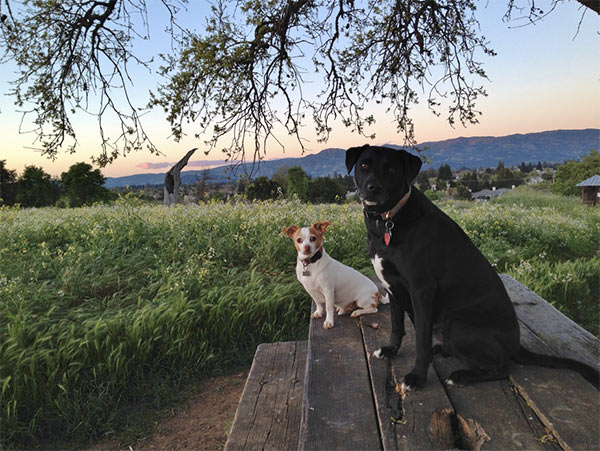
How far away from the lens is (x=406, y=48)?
568cm

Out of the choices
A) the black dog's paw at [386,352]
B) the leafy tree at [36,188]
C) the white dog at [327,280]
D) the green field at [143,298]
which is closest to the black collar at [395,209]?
the black dog's paw at [386,352]

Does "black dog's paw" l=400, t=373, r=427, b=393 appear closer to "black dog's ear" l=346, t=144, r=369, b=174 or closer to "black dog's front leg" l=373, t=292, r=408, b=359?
"black dog's front leg" l=373, t=292, r=408, b=359

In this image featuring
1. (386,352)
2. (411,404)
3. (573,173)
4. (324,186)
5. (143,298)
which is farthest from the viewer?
(324,186)

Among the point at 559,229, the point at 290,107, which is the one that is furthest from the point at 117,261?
the point at 559,229

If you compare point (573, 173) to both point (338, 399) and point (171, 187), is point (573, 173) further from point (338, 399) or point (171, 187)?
point (338, 399)

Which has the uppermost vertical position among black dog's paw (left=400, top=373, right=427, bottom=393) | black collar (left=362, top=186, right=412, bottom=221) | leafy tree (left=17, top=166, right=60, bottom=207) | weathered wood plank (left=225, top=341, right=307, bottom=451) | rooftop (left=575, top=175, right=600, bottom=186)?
leafy tree (left=17, top=166, right=60, bottom=207)

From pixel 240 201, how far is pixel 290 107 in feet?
12.8

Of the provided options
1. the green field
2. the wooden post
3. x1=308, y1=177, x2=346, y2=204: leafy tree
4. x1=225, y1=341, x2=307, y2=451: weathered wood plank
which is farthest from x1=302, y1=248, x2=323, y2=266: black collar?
x1=308, y1=177, x2=346, y2=204: leafy tree

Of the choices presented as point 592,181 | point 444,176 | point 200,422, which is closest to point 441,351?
point 200,422

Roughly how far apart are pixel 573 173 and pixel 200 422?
18.7 meters

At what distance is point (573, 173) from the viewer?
17.2 meters

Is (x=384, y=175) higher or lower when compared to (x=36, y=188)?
lower

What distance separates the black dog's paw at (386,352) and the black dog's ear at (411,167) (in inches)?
37.5

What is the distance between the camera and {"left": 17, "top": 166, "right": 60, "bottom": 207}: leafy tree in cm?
1877
